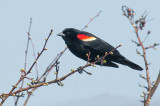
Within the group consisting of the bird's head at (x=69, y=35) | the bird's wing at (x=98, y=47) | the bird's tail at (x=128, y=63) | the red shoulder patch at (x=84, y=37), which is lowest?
the bird's tail at (x=128, y=63)

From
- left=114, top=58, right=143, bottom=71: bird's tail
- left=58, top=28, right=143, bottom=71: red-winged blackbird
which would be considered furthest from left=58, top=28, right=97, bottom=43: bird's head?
left=114, top=58, right=143, bottom=71: bird's tail

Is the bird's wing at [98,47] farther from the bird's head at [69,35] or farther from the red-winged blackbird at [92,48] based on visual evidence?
the bird's head at [69,35]

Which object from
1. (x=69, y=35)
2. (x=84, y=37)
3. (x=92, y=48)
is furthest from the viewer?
(x=69, y=35)

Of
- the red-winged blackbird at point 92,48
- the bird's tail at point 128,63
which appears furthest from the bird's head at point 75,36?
the bird's tail at point 128,63

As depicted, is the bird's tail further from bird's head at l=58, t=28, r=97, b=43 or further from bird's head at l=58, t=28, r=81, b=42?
bird's head at l=58, t=28, r=81, b=42

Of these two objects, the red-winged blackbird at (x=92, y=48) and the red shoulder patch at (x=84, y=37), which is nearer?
the red-winged blackbird at (x=92, y=48)

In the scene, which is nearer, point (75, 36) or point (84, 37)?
point (84, 37)

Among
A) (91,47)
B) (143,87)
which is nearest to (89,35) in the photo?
(91,47)

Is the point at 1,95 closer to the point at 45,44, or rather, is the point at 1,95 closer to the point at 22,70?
the point at 22,70

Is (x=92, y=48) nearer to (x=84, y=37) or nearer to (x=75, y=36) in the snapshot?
(x=84, y=37)

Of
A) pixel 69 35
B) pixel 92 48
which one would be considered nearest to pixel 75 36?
pixel 69 35

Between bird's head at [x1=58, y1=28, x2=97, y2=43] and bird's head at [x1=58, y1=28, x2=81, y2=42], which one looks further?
bird's head at [x1=58, y1=28, x2=81, y2=42]

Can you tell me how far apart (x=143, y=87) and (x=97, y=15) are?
1686 mm

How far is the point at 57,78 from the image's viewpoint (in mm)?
2684
